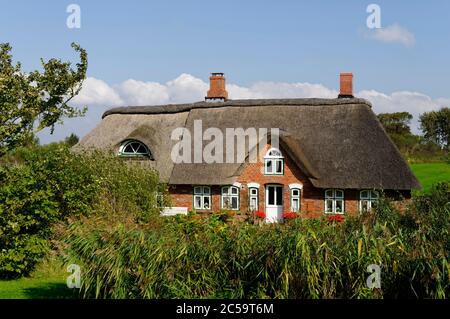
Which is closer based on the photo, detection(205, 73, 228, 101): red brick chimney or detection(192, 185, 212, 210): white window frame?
detection(192, 185, 212, 210): white window frame

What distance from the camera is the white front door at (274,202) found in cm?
2541

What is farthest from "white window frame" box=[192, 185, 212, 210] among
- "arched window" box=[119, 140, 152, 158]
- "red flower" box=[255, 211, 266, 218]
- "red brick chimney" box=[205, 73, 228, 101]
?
"red brick chimney" box=[205, 73, 228, 101]

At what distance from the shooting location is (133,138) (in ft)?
90.4

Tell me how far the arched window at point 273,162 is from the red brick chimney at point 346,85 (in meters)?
5.40

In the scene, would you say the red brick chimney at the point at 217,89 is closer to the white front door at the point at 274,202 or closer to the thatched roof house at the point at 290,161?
the thatched roof house at the point at 290,161

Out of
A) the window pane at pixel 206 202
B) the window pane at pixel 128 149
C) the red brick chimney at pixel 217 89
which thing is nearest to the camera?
the window pane at pixel 206 202

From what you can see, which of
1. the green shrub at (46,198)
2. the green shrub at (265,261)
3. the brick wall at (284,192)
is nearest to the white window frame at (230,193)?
the brick wall at (284,192)

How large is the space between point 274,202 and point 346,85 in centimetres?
734

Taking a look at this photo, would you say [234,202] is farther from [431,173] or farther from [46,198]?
[431,173]

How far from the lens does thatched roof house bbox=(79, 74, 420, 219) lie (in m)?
24.2

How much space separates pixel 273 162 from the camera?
83.7 ft

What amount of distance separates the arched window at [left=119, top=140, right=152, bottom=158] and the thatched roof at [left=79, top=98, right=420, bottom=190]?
13.8 inches

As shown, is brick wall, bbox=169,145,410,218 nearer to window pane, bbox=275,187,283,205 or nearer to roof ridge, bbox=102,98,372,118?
window pane, bbox=275,187,283,205

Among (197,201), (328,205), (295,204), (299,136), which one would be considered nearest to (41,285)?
(197,201)
